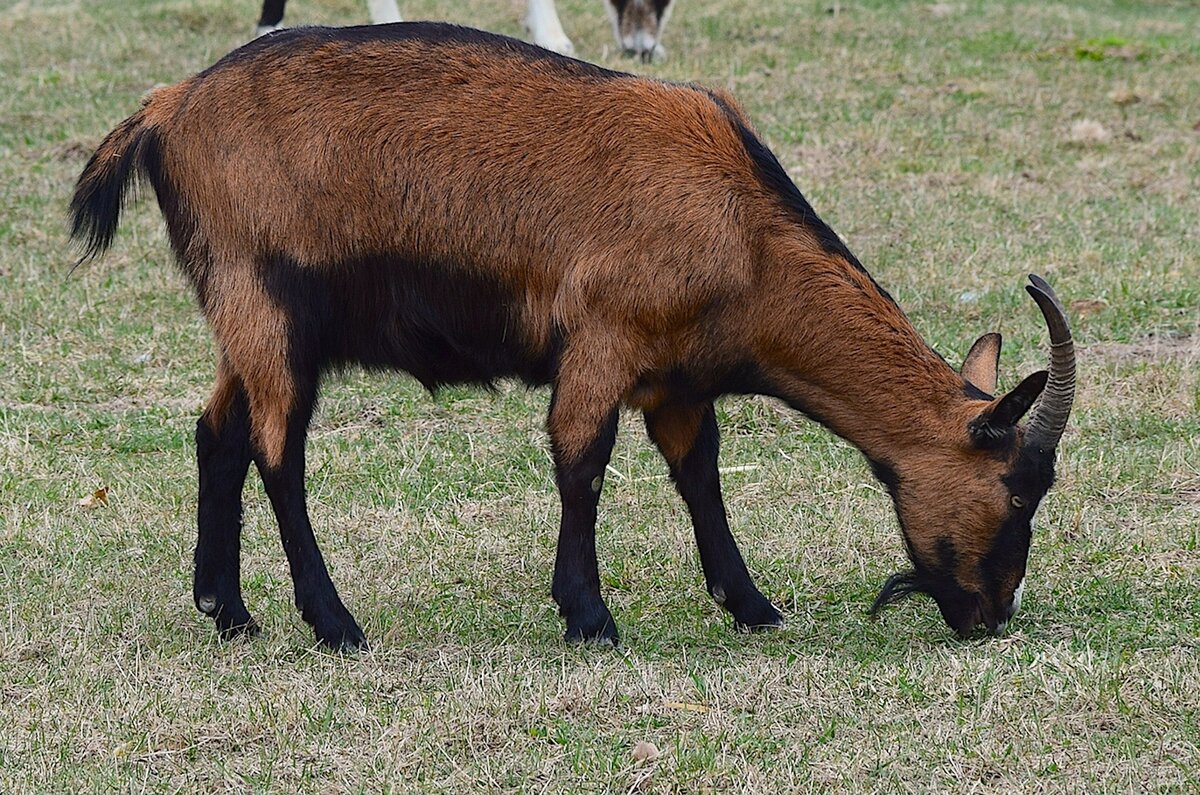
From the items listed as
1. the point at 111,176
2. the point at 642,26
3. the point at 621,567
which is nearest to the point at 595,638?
the point at 621,567

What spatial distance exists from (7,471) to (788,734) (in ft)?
12.8

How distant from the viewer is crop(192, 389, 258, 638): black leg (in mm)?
5543

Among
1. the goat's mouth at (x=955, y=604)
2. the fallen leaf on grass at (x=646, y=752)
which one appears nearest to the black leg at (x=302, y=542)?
the fallen leaf on grass at (x=646, y=752)

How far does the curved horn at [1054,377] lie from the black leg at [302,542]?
2212 millimetres

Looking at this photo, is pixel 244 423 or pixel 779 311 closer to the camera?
pixel 779 311

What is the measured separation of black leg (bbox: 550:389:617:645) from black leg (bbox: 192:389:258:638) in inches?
42.0

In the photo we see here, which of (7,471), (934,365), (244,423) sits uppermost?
(934,365)

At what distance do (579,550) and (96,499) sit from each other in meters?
2.36

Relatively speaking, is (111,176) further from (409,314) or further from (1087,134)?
(1087,134)

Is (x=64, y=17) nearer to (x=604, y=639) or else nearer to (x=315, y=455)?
(x=315, y=455)

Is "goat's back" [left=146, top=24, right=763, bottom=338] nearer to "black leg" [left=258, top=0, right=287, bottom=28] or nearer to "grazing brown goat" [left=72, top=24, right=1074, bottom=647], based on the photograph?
"grazing brown goat" [left=72, top=24, right=1074, bottom=647]

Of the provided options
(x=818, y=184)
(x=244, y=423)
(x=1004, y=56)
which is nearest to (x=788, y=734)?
(x=244, y=423)

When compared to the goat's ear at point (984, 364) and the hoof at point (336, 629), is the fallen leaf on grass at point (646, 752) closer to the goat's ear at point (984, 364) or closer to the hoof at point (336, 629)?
the hoof at point (336, 629)

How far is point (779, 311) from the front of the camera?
5.20 meters
